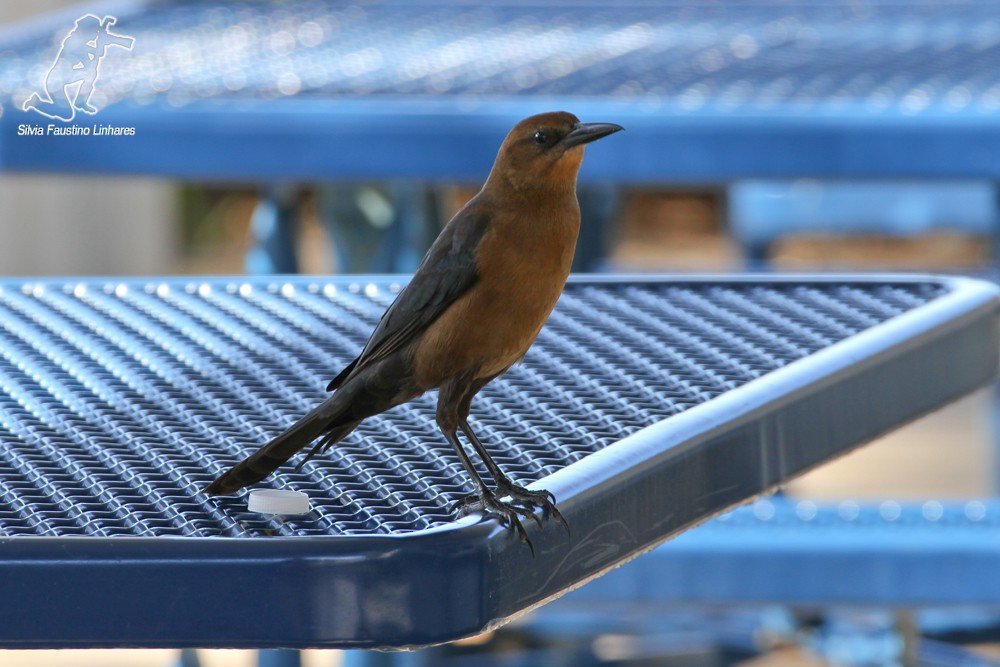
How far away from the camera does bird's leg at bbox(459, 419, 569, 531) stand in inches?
38.4

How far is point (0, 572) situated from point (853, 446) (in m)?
0.75

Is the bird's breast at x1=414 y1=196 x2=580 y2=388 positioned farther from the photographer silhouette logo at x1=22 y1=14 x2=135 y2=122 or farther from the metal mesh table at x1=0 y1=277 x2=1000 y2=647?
the photographer silhouette logo at x1=22 y1=14 x2=135 y2=122

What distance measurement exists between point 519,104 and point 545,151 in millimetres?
1019

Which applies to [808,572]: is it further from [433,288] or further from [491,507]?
[491,507]

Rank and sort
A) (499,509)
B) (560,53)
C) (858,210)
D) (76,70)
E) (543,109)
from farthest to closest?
(858,210) < (560,53) < (76,70) < (543,109) < (499,509)

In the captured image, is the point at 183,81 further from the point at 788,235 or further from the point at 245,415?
the point at 788,235

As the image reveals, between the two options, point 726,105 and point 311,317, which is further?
point 726,105

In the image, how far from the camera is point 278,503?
100 cm

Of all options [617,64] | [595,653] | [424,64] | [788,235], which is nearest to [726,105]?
[617,64]

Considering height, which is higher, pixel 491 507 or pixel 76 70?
pixel 76 70

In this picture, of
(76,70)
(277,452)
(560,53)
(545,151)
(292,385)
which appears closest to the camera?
(277,452)

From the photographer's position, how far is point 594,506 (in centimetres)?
101

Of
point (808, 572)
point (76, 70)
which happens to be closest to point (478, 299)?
point (808, 572)

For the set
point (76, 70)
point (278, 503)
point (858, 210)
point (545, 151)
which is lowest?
point (278, 503)
